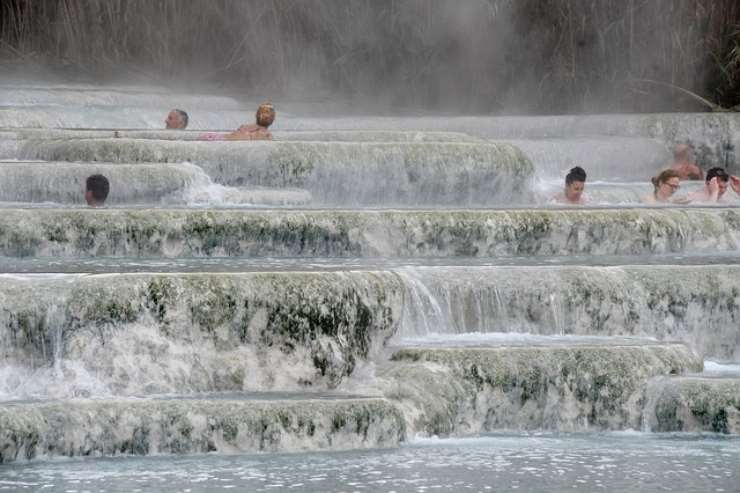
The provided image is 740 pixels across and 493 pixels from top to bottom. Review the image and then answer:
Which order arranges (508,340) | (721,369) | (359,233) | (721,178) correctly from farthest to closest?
(721,178) < (359,233) < (721,369) < (508,340)

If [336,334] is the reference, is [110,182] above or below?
above

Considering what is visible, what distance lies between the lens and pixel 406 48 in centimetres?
2247

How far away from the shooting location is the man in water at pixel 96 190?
35.1 ft

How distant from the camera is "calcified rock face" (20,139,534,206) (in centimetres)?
1213

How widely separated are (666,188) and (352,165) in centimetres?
278

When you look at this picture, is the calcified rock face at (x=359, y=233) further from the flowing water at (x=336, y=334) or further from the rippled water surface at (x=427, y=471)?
the rippled water surface at (x=427, y=471)

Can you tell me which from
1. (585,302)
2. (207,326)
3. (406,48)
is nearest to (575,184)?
(585,302)

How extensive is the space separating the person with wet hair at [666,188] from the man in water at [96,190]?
490cm

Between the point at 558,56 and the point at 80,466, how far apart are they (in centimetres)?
1540

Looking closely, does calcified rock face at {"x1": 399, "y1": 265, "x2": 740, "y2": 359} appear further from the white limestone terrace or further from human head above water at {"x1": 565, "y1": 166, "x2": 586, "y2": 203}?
human head above water at {"x1": 565, "y1": 166, "x2": 586, "y2": 203}

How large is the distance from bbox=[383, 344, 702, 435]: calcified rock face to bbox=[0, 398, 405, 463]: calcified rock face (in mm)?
731

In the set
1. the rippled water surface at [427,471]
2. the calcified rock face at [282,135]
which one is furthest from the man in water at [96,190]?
the rippled water surface at [427,471]

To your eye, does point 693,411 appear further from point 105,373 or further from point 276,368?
point 105,373

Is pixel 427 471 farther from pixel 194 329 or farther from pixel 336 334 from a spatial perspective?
pixel 194 329
